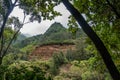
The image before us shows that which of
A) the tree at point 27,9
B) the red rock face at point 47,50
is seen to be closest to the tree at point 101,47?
the tree at point 27,9

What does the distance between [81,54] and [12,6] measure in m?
89.6

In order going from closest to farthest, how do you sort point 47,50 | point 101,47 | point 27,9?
1. point 101,47
2. point 27,9
3. point 47,50

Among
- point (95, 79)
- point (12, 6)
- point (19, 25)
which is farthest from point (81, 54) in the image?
point (12, 6)

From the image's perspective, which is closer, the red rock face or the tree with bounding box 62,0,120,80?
the tree with bounding box 62,0,120,80

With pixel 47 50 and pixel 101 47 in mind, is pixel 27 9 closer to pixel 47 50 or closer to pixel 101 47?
pixel 101 47

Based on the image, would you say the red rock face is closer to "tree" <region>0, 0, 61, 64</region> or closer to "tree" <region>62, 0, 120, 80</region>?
"tree" <region>0, 0, 61, 64</region>

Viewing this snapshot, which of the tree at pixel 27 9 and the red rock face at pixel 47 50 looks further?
the red rock face at pixel 47 50

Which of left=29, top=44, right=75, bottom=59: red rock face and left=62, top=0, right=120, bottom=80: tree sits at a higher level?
left=62, top=0, right=120, bottom=80: tree

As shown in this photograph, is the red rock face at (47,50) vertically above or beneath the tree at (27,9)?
beneath

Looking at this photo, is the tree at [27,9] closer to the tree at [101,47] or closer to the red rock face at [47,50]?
the tree at [101,47]

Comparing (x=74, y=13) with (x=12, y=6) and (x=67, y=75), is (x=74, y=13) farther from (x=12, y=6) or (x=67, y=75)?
(x=67, y=75)

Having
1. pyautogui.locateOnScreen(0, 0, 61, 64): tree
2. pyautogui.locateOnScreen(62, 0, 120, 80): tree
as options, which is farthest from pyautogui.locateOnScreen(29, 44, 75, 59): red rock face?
pyautogui.locateOnScreen(62, 0, 120, 80): tree

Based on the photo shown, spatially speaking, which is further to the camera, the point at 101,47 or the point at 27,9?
the point at 27,9

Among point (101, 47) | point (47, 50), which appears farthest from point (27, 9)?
point (47, 50)
